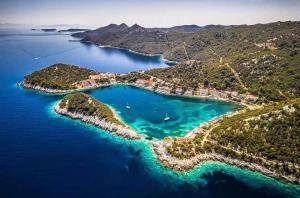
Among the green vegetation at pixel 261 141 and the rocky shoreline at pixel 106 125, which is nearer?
the green vegetation at pixel 261 141

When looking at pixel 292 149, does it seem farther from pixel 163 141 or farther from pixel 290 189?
pixel 163 141

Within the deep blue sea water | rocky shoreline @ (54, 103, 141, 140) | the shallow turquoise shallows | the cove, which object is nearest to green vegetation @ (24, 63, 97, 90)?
the shallow turquoise shallows

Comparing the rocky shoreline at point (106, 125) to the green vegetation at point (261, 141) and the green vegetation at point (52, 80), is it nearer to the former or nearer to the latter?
the green vegetation at point (261, 141)

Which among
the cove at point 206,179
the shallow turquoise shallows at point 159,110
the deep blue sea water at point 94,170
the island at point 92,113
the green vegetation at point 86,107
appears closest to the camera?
the deep blue sea water at point 94,170

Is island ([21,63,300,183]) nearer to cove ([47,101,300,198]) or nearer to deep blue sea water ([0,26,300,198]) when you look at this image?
cove ([47,101,300,198])

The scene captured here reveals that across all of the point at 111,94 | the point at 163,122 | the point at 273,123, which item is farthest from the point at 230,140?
the point at 111,94

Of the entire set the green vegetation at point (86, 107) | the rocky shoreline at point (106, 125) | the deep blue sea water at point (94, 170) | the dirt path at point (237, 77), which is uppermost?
the dirt path at point (237, 77)

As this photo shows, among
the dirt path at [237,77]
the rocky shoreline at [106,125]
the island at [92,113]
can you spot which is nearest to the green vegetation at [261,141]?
the rocky shoreline at [106,125]
